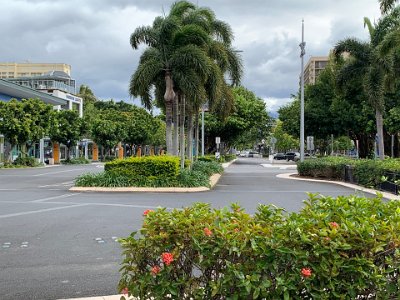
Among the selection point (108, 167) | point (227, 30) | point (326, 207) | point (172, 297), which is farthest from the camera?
point (227, 30)

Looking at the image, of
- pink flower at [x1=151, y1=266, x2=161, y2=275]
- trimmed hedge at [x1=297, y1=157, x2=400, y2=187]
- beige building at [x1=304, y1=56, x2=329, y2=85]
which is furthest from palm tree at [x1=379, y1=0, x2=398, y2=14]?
beige building at [x1=304, y1=56, x2=329, y2=85]

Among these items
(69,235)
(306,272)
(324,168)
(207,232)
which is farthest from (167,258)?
(324,168)

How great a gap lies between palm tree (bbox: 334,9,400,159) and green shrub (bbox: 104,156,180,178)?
1316 centimetres

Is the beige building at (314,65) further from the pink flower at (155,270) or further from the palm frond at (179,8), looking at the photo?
the pink flower at (155,270)

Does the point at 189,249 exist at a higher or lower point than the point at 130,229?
higher

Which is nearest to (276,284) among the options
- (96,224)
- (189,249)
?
(189,249)

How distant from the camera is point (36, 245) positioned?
8.29 m

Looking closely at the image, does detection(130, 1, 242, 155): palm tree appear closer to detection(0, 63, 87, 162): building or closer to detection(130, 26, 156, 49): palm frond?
detection(130, 26, 156, 49): palm frond

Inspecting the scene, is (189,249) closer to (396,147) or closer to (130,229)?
(130,229)

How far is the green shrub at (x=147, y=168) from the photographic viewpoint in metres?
20.8

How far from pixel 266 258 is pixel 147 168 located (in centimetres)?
1783

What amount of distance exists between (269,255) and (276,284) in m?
0.21

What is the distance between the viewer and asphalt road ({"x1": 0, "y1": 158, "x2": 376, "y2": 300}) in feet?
19.3

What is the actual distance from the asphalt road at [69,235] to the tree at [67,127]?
37.5m
